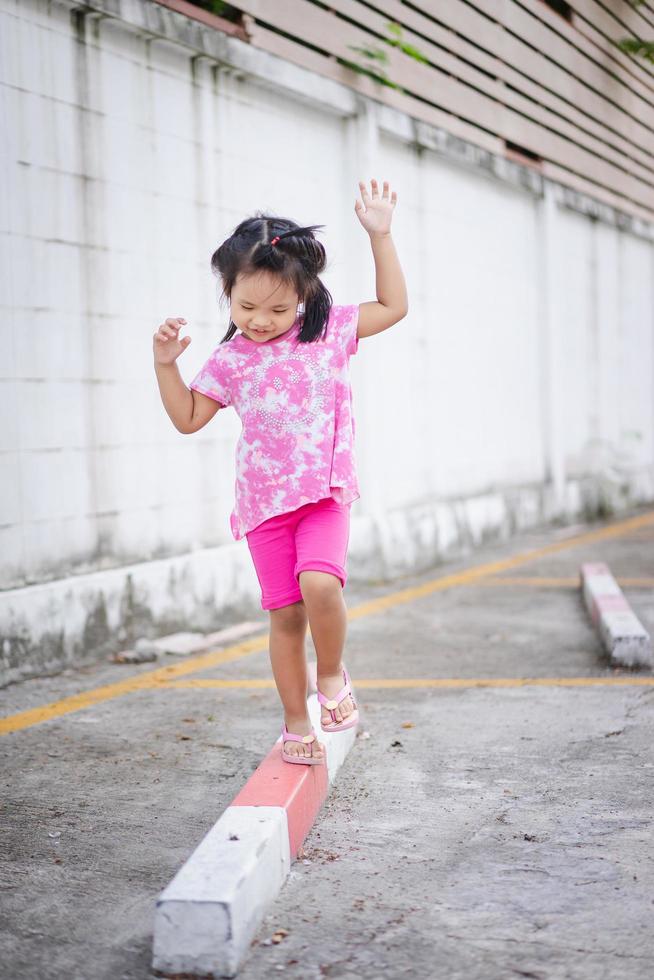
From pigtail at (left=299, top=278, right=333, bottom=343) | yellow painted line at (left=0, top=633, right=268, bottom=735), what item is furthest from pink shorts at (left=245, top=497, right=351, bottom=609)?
yellow painted line at (left=0, top=633, right=268, bottom=735)

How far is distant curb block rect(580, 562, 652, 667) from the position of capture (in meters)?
5.07

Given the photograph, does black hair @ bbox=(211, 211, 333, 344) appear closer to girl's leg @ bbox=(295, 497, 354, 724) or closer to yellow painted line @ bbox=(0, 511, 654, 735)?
girl's leg @ bbox=(295, 497, 354, 724)

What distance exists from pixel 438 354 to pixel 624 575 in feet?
8.01

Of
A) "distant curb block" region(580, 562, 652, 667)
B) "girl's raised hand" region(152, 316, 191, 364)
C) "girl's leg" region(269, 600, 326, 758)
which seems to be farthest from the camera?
"distant curb block" region(580, 562, 652, 667)

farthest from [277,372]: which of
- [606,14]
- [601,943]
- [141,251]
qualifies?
[606,14]

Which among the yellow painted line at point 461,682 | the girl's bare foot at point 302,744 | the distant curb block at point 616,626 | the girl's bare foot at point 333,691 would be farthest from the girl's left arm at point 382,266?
the distant curb block at point 616,626

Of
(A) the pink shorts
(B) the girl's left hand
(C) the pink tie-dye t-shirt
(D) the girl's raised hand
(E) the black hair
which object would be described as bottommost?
(A) the pink shorts

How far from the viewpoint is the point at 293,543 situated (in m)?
3.43

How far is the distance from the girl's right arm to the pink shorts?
1.20ft

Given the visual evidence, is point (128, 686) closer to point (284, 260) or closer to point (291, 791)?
point (291, 791)

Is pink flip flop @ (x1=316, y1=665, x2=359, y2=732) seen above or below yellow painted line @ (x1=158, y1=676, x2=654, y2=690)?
above

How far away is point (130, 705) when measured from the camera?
470cm

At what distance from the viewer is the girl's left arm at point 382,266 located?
3365 millimetres

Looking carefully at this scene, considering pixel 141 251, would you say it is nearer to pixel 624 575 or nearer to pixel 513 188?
pixel 624 575
